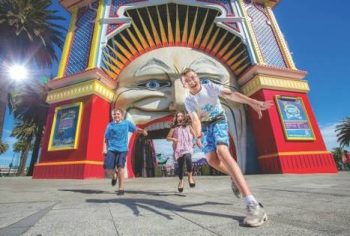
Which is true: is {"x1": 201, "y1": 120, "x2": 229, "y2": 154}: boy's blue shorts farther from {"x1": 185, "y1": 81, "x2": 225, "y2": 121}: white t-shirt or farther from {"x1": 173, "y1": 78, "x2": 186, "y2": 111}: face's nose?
{"x1": 173, "y1": 78, "x2": 186, "y2": 111}: face's nose

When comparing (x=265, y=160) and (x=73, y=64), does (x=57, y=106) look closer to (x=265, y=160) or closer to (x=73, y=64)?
(x=73, y=64)

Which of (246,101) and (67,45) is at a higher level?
(67,45)

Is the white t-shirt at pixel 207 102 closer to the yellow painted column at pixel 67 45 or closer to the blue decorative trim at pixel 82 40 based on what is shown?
the blue decorative trim at pixel 82 40

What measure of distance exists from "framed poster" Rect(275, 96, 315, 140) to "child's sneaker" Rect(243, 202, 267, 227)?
24.6ft

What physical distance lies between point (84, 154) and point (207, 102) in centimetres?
657

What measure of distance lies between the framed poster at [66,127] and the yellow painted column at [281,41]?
8777 millimetres

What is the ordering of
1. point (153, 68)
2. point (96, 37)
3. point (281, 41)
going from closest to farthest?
1. point (153, 68)
2. point (96, 37)
3. point (281, 41)

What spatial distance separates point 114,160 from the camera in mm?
3840

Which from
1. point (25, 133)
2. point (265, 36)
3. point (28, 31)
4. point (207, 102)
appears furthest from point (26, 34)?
point (207, 102)

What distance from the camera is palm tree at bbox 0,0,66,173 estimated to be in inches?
531

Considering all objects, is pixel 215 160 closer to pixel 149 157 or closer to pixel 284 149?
pixel 284 149

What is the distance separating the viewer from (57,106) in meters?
9.16

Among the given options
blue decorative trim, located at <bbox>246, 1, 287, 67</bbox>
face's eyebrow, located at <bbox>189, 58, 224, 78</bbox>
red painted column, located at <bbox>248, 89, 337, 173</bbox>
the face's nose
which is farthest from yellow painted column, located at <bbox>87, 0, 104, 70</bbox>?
blue decorative trim, located at <bbox>246, 1, 287, 67</bbox>

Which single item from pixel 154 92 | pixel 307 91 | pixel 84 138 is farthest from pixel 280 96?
pixel 84 138
